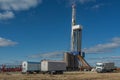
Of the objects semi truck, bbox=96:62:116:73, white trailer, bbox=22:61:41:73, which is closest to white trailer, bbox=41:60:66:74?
white trailer, bbox=22:61:41:73

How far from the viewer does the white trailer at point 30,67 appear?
7538cm

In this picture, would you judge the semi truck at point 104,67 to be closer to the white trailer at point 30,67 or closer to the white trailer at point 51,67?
the white trailer at point 51,67

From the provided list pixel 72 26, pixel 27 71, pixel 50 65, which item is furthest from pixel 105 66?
pixel 72 26

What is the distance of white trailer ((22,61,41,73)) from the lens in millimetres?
75375

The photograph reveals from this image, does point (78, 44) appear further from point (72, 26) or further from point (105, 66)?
point (105, 66)

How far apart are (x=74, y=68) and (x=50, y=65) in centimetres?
4921

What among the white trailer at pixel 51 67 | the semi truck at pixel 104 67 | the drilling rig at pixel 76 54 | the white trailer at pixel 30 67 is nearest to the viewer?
the white trailer at pixel 30 67

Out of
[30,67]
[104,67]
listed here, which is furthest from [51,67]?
[104,67]

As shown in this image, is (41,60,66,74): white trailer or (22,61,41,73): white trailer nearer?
(22,61,41,73): white trailer

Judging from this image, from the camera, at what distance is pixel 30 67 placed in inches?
2990

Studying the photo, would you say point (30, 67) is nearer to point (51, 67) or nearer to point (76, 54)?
point (51, 67)

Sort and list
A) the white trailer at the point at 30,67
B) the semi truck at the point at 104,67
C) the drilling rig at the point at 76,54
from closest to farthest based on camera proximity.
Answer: the white trailer at the point at 30,67, the semi truck at the point at 104,67, the drilling rig at the point at 76,54

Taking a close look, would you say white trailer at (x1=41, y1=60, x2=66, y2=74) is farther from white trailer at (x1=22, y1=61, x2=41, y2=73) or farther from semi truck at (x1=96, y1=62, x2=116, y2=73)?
semi truck at (x1=96, y1=62, x2=116, y2=73)

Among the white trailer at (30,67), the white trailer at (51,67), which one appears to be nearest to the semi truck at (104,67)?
the white trailer at (51,67)
